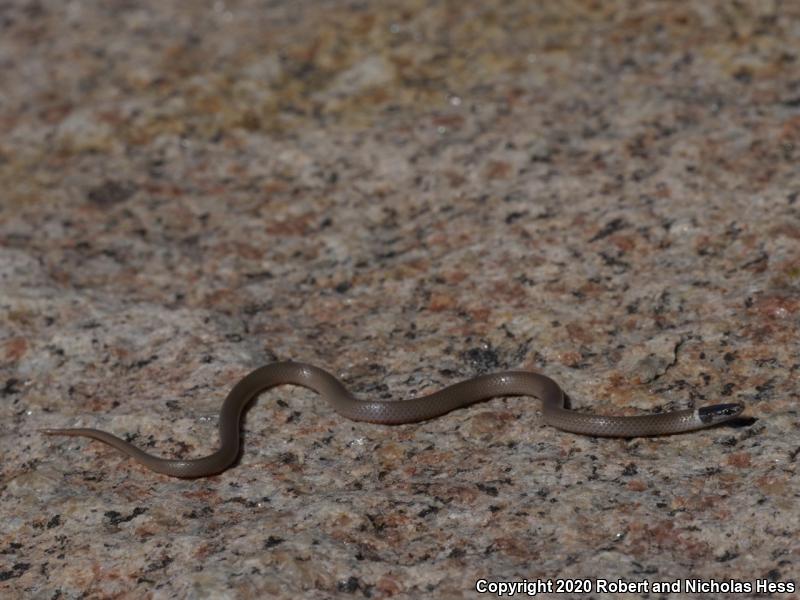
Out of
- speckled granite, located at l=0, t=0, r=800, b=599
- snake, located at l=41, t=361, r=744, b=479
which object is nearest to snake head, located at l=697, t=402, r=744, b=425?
snake, located at l=41, t=361, r=744, b=479

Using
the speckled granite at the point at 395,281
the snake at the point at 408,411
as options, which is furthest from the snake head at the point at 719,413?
the speckled granite at the point at 395,281

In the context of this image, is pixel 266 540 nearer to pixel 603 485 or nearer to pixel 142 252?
pixel 603 485

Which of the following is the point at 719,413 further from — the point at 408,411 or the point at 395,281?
the point at 395,281

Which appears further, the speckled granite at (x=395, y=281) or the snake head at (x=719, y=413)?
the snake head at (x=719, y=413)

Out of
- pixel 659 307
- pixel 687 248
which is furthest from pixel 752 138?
pixel 659 307

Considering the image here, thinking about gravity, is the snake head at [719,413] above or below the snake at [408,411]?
above

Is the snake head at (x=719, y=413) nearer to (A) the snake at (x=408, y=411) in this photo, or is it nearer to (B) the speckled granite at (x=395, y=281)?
(A) the snake at (x=408, y=411)

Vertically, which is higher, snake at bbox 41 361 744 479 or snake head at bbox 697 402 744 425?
snake head at bbox 697 402 744 425

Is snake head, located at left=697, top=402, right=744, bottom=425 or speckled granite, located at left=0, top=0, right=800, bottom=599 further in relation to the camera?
snake head, located at left=697, top=402, right=744, bottom=425

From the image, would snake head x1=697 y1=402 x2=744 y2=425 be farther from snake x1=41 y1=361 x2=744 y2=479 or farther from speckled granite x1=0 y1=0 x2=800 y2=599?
speckled granite x1=0 y1=0 x2=800 y2=599

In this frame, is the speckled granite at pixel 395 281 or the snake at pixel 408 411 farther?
the snake at pixel 408 411
